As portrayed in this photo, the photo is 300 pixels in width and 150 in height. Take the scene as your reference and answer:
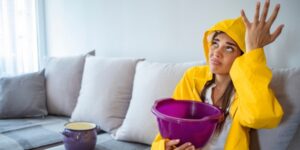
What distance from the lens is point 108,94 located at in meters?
1.57

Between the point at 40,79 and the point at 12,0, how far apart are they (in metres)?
1.04

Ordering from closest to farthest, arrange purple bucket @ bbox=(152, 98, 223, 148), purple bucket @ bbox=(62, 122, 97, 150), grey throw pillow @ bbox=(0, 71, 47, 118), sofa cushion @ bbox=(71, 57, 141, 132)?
purple bucket @ bbox=(152, 98, 223, 148)
purple bucket @ bbox=(62, 122, 97, 150)
sofa cushion @ bbox=(71, 57, 141, 132)
grey throw pillow @ bbox=(0, 71, 47, 118)

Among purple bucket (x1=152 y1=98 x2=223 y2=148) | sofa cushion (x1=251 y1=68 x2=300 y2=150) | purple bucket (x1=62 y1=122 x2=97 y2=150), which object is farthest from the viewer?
purple bucket (x1=62 y1=122 x2=97 y2=150)

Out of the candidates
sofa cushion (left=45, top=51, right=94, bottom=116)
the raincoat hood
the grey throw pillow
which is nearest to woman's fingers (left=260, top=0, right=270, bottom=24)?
the raincoat hood

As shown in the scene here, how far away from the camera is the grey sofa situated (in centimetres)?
94

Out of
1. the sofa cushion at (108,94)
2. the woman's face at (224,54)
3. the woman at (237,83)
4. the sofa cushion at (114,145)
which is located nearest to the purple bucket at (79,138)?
the sofa cushion at (114,145)

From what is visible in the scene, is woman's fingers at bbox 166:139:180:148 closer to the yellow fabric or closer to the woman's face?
the yellow fabric

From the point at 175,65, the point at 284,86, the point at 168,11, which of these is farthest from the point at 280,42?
the point at 168,11

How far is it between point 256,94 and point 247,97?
0.03 m

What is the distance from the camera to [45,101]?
195 centimetres

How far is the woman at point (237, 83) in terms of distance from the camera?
81 cm

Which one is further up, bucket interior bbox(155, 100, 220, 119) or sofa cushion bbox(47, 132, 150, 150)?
bucket interior bbox(155, 100, 220, 119)

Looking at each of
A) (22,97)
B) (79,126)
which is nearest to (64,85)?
(22,97)

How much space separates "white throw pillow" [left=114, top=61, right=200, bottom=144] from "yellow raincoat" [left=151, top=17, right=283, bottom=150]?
37cm
